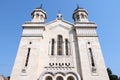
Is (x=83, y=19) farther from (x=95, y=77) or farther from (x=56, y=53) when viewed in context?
(x=95, y=77)

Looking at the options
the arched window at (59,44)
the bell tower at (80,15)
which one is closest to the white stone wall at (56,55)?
the arched window at (59,44)

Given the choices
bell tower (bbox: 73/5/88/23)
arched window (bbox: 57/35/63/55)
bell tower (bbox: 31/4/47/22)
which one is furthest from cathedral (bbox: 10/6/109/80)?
bell tower (bbox: 73/5/88/23)

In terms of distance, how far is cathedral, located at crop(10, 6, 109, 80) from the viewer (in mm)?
16266

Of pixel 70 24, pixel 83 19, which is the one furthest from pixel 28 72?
pixel 83 19

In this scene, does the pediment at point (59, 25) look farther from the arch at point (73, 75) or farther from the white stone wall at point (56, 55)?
the arch at point (73, 75)

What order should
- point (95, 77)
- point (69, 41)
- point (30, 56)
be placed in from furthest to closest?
1. point (69, 41)
2. point (30, 56)
3. point (95, 77)

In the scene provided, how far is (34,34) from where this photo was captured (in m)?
19.8

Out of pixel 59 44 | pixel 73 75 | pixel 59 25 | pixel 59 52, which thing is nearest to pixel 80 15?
pixel 59 25

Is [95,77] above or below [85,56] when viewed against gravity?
below

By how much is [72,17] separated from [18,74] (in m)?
13.4

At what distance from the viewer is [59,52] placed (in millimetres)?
19109

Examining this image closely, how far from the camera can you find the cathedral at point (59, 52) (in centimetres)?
1627

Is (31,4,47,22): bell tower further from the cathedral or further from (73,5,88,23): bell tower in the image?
(73,5,88,23): bell tower

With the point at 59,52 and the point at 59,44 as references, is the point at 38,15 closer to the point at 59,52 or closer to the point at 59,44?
the point at 59,44
